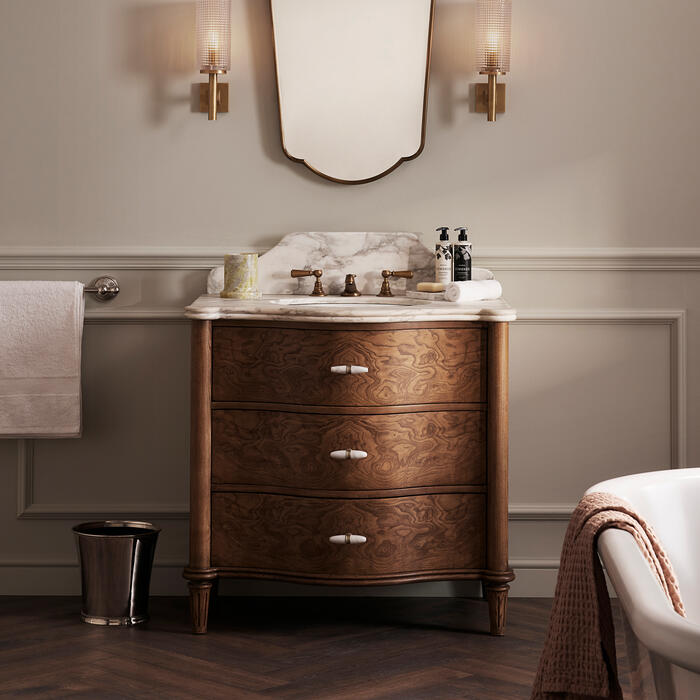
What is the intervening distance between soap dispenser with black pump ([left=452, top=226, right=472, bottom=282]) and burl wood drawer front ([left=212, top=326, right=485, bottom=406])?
35cm

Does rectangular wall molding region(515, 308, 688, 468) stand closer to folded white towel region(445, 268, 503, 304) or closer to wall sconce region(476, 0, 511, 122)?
folded white towel region(445, 268, 503, 304)

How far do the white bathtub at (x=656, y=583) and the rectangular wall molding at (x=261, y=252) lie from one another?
46.5 inches

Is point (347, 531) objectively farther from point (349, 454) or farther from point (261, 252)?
point (261, 252)

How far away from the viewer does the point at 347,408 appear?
2211 millimetres

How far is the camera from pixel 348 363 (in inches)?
86.7

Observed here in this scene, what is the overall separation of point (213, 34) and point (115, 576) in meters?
1.45

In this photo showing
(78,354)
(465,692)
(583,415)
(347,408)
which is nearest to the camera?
(465,692)

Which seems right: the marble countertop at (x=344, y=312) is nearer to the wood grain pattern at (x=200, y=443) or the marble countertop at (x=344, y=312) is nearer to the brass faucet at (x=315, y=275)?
the wood grain pattern at (x=200, y=443)

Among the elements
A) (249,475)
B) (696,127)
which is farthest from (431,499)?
(696,127)

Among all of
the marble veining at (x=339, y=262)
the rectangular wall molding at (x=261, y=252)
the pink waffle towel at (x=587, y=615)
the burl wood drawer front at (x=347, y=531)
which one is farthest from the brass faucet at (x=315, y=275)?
the pink waffle towel at (x=587, y=615)

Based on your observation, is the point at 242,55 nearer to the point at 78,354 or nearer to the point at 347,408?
the point at 78,354

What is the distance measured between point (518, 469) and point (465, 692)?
86cm

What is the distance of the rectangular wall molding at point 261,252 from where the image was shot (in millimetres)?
2686

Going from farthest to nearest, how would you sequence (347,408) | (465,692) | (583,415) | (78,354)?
(583,415)
(78,354)
(347,408)
(465,692)
